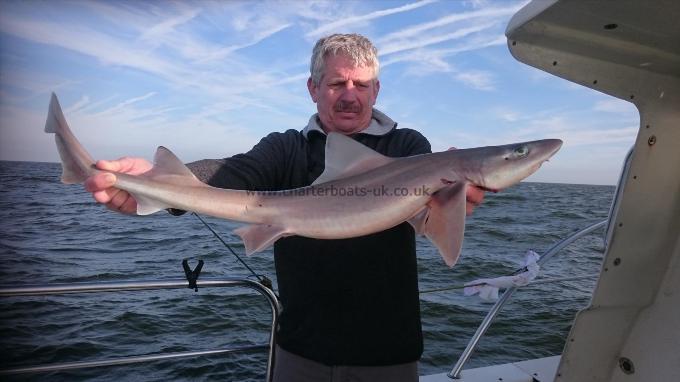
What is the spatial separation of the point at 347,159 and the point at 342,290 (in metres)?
0.78

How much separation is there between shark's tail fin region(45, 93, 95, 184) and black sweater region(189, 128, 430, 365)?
547 mm

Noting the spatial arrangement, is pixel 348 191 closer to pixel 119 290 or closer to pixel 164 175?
pixel 164 175

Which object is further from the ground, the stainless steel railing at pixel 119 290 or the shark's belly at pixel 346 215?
the shark's belly at pixel 346 215

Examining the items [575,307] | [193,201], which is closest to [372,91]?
[193,201]

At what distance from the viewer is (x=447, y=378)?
3879 millimetres

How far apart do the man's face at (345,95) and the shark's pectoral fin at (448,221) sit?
771 mm

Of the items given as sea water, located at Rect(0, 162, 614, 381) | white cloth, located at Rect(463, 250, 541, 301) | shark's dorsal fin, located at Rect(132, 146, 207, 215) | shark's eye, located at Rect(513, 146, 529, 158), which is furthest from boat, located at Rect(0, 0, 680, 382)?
sea water, located at Rect(0, 162, 614, 381)

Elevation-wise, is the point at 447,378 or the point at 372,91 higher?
the point at 372,91

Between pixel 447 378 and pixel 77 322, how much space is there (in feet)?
23.4

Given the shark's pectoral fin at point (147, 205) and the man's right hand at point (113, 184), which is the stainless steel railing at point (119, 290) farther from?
the shark's pectoral fin at point (147, 205)

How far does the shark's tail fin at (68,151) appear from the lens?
224 centimetres

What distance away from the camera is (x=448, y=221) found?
93.4 inches

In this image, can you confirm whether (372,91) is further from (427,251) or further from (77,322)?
(427,251)

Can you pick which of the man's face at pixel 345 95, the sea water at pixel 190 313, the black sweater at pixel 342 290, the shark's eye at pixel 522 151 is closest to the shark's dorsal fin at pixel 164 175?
the black sweater at pixel 342 290
